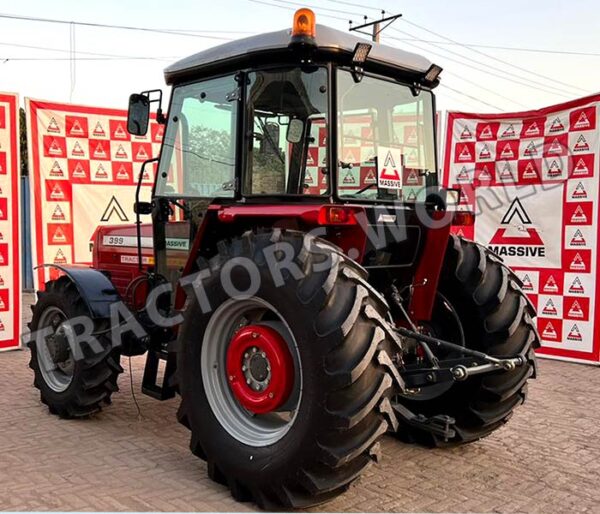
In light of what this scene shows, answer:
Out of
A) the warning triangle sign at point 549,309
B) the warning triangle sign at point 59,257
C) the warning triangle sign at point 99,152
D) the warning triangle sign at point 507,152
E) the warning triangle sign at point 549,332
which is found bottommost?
the warning triangle sign at point 549,332

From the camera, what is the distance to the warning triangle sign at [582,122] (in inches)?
275

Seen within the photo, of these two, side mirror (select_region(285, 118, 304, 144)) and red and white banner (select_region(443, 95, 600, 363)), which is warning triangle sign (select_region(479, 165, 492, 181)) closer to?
red and white banner (select_region(443, 95, 600, 363))

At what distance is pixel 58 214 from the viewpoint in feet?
28.8

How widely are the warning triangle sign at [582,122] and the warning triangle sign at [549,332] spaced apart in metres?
2.22

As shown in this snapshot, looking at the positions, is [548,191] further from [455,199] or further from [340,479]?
[340,479]

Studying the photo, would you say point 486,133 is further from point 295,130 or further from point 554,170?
point 295,130

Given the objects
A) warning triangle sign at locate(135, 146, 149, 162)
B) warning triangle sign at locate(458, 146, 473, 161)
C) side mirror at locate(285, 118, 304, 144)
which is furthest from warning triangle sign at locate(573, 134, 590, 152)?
warning triangle sign at locate(135, 146, 149, 162)

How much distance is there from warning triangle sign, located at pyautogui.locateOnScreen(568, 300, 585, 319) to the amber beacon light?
5.17 m

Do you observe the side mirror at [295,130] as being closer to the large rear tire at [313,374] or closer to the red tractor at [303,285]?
the red tractor at [303,285]

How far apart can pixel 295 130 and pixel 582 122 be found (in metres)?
4.68

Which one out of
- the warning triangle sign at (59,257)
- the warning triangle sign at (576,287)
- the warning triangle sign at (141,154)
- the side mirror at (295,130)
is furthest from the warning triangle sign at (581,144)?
the warning triangle sign at (59,257)

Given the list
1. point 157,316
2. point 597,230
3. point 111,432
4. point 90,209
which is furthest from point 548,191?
point 90,209

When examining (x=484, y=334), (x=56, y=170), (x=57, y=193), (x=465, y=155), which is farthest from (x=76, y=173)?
(x=484, y=334)

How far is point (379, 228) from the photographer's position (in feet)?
11.8
